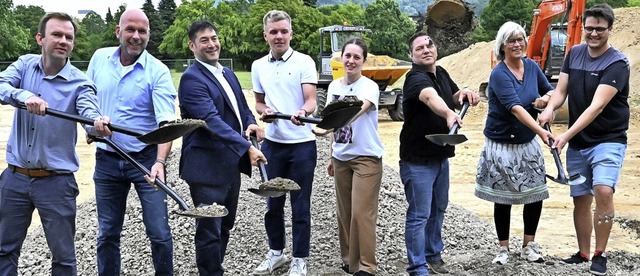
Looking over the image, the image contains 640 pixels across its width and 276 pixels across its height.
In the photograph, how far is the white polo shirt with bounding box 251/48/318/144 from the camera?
4.86 metres

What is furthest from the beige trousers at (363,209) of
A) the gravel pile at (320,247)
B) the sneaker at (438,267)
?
the sneaker at (438,267)

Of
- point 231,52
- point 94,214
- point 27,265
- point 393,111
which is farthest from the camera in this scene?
point 231,52

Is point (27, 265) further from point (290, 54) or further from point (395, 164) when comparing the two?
point (395, 164)

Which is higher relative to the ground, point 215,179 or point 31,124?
point 31,124

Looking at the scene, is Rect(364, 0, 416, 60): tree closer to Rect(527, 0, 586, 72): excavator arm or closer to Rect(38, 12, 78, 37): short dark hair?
Rect(527, 0, 586, 72): excavator arm

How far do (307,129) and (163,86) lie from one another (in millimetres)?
1071

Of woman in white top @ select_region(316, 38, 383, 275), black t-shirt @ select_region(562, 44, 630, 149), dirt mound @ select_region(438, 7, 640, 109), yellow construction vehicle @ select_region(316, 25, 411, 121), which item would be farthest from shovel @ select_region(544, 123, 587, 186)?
dirt mound @ select_region(438, 7, 640, 109)

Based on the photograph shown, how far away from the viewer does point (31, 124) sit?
153 inches

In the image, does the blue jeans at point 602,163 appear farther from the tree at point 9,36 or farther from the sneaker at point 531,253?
the tree at point 9,36

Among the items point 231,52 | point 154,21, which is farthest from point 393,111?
point 154,21

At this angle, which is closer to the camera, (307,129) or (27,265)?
(307,129)

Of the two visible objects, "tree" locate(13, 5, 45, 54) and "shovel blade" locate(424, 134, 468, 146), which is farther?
"tree" locate(13, 5, 45, 54)

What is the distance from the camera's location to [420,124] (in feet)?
15.3

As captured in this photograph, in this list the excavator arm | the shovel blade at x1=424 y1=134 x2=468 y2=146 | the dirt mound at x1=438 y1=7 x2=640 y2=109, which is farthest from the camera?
the dirt mound at x1=438 y1=7 x2=640 y2=109
